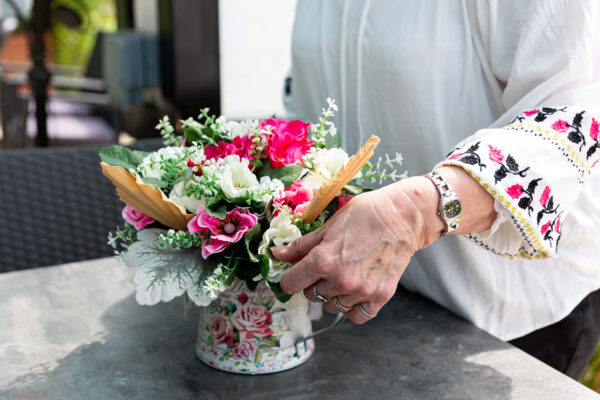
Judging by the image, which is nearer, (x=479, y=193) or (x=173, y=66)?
(x=479, y=193)

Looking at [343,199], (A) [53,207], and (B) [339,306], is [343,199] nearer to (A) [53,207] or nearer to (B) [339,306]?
(B) [339,306]

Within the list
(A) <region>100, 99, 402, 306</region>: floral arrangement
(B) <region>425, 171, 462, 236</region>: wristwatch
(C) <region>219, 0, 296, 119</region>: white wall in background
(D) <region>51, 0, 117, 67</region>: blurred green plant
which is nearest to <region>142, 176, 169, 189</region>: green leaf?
(A) <region>100, 99, 402, 306</region>: floral arrangement

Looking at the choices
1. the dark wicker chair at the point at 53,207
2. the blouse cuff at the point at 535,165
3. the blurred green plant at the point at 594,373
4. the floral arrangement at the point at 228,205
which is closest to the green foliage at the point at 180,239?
the floral arrangement at the point at 228,205

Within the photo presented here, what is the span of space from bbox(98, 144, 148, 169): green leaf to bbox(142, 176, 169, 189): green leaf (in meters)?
0.05

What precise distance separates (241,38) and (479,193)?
2.18m

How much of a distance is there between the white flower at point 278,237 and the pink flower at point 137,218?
0.56 feet

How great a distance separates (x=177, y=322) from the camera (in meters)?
1.05

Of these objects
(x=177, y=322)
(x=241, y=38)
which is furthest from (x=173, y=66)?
(x=177, y=322)

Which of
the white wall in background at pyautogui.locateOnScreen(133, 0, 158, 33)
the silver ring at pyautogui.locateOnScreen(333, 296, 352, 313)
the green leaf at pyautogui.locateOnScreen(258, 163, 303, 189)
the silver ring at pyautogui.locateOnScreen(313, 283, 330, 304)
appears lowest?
the silver ring at pyautogui.locateOnScreen(333, 296, 352, 313)

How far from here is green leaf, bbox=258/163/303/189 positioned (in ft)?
2.62

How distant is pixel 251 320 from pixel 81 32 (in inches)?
122

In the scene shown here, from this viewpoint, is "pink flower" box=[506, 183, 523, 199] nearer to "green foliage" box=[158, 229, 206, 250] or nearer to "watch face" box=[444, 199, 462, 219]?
"watch face" box=[444, 199, 462, 219]

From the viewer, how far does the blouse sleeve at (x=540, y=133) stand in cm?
78

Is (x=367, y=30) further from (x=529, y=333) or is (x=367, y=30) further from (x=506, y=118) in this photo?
(x=529, y=333)
